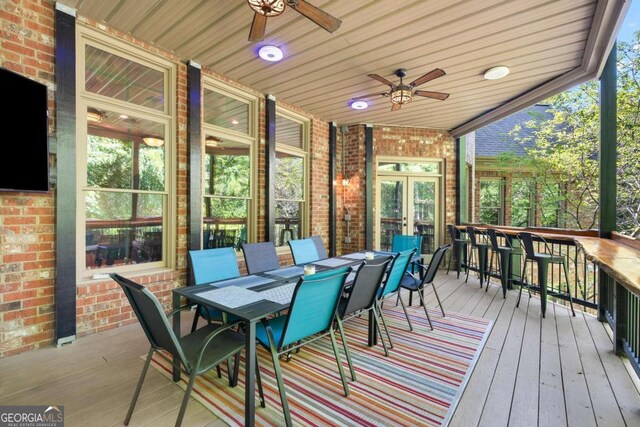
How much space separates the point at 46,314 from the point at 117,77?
7.83ft

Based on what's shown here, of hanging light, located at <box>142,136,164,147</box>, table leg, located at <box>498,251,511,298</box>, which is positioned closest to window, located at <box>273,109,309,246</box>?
hanging light, located at <box>142,136,164,147</box>

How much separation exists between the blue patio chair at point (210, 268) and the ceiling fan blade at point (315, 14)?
205 cm

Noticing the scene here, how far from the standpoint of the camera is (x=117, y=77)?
3.07m

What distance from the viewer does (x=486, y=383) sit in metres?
2.11

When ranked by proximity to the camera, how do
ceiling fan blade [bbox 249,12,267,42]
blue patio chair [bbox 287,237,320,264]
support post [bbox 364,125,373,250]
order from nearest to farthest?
1. ceiling fan blade [bbox 249,12,267,42]
2. blue patio chair [bbox 287,237,320,264]
3. support post [bbox 364,125,373,250]

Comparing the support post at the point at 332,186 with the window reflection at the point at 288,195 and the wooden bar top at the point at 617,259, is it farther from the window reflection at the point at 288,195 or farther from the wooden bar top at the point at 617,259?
the wooden bar top at the point at 617,259

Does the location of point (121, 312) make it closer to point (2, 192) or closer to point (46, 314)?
point (46, 314)

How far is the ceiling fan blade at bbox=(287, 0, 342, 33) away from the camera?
2021 millimetres

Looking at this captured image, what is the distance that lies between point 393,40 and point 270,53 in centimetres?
132

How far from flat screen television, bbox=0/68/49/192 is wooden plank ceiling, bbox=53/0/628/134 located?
886 millimetres

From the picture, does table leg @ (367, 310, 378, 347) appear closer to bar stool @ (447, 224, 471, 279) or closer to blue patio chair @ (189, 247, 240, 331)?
blue patio chair @ (189, 247, 240, 331)

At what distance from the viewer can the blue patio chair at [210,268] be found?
7.98ft

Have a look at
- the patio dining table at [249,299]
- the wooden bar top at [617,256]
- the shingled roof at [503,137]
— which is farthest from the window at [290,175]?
the shingled roof at [503,137]

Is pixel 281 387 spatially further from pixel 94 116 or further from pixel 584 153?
pixel 584 153
